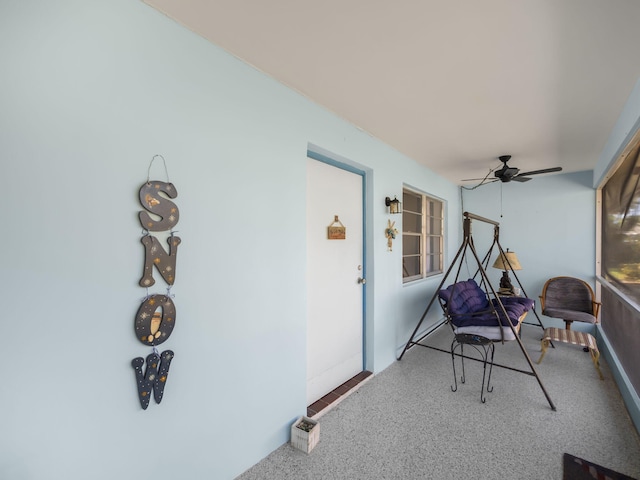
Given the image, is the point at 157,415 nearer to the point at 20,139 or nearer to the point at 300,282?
the point at 300,282

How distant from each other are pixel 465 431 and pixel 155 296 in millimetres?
2320

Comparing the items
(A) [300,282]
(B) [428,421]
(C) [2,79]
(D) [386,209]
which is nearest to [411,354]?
(B) [428,421]

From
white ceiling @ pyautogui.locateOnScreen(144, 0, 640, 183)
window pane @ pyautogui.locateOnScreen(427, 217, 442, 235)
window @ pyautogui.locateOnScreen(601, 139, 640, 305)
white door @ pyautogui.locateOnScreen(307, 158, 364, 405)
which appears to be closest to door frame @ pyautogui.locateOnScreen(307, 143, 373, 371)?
white door @ pyautogui.locateOnScreen(307, 158, 364, 405)

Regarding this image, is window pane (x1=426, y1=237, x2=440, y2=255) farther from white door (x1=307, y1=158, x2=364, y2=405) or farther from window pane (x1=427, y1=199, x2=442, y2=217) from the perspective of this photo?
white door (x1=307, y1=158, x2=364, y2=405)

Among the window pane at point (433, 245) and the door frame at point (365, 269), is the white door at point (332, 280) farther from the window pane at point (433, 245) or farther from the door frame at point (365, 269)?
the window pane at point (433, 245)

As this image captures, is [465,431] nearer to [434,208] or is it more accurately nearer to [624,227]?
[624,227]

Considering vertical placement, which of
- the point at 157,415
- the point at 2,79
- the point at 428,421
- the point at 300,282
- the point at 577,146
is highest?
the point at 577,146

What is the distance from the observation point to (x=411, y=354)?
3549mm

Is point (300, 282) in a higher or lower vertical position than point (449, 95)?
lower

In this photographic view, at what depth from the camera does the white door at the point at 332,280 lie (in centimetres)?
244

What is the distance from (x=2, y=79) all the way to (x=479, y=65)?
226 centimetres

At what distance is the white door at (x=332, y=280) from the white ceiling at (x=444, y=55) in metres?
0.62

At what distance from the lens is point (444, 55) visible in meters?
1.66

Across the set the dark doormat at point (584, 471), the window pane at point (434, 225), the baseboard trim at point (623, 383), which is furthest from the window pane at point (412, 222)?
the dark doormat at point (584, 471)
